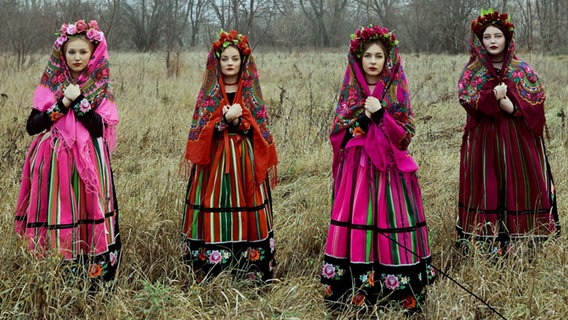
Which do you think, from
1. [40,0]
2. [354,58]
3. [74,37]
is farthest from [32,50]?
[354,58]

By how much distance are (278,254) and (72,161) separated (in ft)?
4.80

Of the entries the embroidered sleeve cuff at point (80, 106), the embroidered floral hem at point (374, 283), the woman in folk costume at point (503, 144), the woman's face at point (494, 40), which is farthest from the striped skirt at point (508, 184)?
the embroidered sleeve cuff at point (80, 106)

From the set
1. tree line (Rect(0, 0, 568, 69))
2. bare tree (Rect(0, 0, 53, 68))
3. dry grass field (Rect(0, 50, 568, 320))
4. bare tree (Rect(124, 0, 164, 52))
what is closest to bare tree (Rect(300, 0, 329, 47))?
tree line (Rect(0, 0, 568, 69))

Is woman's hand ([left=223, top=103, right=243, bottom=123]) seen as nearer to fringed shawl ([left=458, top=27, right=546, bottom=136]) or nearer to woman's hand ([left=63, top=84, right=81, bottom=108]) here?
woman's hand ([left=63, top=84, right=81, bottom=108])

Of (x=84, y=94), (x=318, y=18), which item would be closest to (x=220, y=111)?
(x=84, y=94)

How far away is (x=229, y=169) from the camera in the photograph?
3.24 meters

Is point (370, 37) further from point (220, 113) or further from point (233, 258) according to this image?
point (233, 258)

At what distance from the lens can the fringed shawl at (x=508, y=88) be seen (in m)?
3.42

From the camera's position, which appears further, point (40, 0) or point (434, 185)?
point (40, 0)

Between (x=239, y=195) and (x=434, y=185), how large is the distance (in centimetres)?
229

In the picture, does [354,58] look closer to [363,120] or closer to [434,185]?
[363,120]

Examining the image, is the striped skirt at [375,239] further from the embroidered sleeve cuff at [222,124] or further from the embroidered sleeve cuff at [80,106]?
the embroidered sleeve cuff at [80,106]

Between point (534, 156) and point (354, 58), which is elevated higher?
point (354, 58)

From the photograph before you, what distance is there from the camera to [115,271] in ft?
10.3
